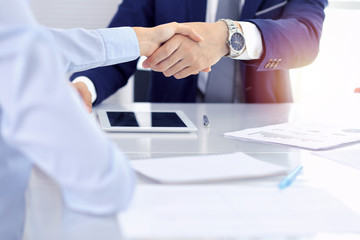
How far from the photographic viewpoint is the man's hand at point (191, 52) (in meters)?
1.20

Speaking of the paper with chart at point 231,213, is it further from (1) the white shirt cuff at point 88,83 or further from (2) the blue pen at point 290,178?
(1) the white shirt cuff at point 88,83

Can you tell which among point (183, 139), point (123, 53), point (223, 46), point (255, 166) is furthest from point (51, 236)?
point (223, 46)

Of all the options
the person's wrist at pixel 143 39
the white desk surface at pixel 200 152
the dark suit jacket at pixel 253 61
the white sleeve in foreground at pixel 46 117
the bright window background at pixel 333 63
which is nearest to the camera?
the white sleeve in foreground at pixel 46 117

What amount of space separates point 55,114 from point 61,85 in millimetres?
25

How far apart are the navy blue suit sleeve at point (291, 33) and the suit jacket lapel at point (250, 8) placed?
0.03 metres

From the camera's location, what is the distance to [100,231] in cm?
46

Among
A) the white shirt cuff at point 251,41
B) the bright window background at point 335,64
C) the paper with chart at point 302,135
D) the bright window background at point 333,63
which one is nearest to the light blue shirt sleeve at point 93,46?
the paper with chart at point 302,135

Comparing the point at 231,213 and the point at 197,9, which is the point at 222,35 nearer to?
the point at 197,9

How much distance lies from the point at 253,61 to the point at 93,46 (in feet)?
2.05

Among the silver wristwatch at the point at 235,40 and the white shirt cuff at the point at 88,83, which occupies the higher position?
the silver wristwatch at the point at 235,40

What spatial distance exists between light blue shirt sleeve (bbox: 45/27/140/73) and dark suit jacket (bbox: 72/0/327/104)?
0.42 m

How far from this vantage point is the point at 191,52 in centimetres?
124

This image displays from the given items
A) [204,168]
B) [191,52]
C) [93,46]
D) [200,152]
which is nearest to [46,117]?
[204,168]

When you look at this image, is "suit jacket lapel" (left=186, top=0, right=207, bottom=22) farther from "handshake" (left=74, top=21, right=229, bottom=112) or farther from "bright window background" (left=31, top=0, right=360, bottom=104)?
"bright window background" (left=31, top=0, right=360, bottom=104)
